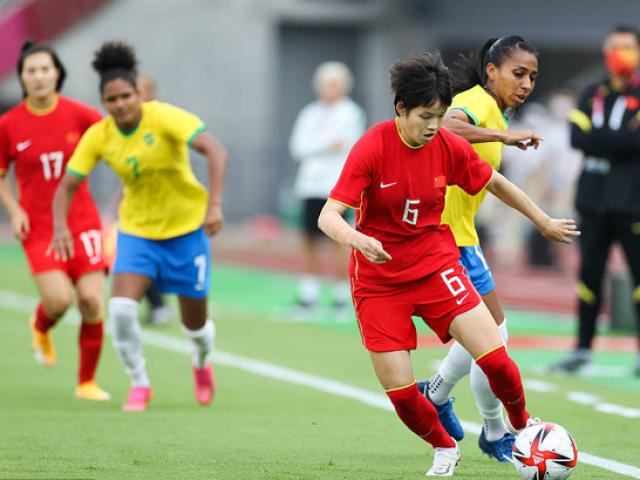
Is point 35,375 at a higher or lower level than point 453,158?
lower

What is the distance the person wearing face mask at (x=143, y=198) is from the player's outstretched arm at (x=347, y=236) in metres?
2.40

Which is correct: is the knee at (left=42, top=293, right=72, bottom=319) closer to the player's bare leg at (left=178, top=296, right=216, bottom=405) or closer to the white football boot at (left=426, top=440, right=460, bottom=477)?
the player's bare leg at (left=178, top=296, right=216, bottom=405)

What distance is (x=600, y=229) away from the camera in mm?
11789

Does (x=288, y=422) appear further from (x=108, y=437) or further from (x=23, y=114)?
(x=23, y=114)

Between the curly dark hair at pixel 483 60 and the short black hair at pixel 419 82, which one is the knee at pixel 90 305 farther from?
the short black hair at pixel 419 82

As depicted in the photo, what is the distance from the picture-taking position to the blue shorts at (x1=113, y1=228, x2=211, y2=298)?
9.55 meters

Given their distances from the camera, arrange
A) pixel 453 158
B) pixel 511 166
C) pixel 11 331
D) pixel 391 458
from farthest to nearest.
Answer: pixel 511 166 < pixel 11 331 < pixel 391 458 < pixel 453 158

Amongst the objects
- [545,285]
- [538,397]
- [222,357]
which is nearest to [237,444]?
[538,397]

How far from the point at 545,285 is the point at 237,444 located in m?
12.3

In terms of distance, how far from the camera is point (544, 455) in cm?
700

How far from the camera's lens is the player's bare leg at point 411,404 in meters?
7.09

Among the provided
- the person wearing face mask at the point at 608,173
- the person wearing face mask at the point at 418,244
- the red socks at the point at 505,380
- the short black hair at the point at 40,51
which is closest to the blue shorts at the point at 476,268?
the person wearing face mask at the point at 418,244

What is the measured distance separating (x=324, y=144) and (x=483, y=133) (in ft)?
28.9

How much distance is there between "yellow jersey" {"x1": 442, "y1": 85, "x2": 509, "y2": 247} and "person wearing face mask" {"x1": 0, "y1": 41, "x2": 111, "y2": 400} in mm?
3209
